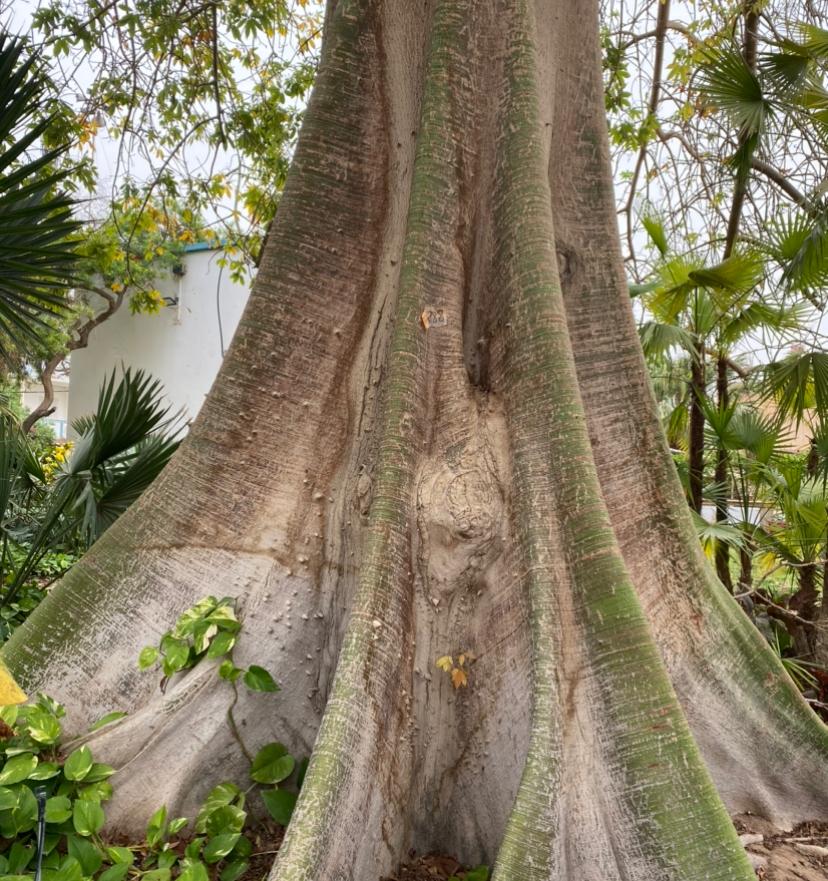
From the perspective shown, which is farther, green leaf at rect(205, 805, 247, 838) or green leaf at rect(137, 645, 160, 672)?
green leaf at rect(137, 645, 160, 672)

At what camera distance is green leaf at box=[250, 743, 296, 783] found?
2.62 meters

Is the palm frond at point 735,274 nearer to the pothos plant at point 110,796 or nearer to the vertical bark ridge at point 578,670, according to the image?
the vertical bark ridge at point 578,670

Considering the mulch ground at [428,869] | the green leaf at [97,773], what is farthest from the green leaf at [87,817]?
the mulch ground at [428,869]

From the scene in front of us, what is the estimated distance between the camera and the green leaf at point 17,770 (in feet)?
7.79

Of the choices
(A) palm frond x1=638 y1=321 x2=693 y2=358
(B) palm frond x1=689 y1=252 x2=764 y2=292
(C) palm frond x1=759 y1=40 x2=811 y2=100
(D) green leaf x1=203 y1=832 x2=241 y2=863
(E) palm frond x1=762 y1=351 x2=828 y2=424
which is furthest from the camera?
(A) palm frond x1=638 y1=321 x2=693 y2=358

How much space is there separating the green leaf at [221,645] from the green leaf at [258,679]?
12 cm

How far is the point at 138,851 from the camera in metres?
2.52

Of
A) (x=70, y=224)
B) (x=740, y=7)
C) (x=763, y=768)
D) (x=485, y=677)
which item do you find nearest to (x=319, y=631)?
(x=485, y=677)

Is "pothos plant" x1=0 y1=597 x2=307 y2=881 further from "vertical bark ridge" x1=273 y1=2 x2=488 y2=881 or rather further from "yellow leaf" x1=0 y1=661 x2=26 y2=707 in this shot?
"yellow leaf" x1=0 y1=661 x2=26 y2=707

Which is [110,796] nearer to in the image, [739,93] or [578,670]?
[578,670]

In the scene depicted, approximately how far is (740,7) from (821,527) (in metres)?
3.82

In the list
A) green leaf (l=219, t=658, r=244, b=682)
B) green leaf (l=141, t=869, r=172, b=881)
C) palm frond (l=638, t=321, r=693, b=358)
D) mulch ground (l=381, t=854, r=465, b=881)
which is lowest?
mulch ground (l=381, t=854, r=465, b=881)

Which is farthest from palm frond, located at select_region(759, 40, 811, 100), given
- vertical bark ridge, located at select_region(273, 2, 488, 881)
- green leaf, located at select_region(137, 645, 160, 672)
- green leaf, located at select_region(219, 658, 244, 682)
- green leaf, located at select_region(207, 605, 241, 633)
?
green leaf, located at select_region(137, 645, 160, 672)

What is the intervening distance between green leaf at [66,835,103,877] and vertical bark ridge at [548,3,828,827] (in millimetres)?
1849
